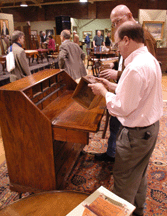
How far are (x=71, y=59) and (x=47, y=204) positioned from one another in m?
3.13

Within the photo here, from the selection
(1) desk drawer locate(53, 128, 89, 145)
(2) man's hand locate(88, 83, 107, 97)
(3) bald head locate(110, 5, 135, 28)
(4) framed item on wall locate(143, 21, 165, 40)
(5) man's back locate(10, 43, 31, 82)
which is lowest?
A: (1) desk drawer locate(53, 128, 89, 145)

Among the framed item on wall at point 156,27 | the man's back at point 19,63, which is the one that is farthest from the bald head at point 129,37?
the framed item on wall at point 156,27

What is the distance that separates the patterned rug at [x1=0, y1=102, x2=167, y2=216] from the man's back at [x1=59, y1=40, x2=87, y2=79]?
5.54 feet

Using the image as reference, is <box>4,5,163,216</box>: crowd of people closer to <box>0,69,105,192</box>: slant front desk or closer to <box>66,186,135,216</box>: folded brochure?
<box>0,69,105,192</box>: slant front desk

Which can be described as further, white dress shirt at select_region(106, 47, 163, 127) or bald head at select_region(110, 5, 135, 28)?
bald head at select_region(110, 5, 135, 28)

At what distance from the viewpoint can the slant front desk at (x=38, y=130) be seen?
1.70 metres

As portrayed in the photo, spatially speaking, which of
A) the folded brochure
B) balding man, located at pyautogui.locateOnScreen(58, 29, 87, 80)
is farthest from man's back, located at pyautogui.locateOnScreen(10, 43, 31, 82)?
the folded brochure

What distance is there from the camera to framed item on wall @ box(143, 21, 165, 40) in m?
8.69

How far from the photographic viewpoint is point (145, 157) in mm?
1506

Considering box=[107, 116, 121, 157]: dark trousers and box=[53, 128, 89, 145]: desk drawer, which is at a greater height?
box=[53, 128, 89, 145]: desk drawer

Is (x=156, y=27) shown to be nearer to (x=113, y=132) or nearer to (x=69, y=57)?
(x=69, y=57)

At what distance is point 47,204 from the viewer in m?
1.18

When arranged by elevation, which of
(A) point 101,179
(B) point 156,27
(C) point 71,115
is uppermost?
(B) point 156,27

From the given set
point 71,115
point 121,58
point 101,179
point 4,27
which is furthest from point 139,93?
point 4,27
